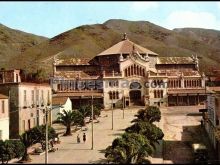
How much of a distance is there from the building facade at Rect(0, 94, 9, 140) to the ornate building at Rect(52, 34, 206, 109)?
1717 inches

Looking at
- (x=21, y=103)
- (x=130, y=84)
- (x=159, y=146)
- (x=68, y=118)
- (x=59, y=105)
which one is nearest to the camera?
(x=159, y=146)

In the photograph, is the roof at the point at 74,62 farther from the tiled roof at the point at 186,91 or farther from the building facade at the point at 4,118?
the building facade at the point at 4,118

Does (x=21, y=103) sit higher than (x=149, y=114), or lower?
higher

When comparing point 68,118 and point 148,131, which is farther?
point 68,118

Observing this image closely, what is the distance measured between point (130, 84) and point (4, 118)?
5117 centimetres

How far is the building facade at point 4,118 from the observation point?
45609mm

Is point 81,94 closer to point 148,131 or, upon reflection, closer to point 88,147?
point 88,147

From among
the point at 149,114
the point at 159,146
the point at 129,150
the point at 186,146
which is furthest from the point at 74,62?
the point at 129,150

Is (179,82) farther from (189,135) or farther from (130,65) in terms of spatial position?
(189,135)

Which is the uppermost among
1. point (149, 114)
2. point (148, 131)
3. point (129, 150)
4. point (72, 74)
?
point (72, 74)

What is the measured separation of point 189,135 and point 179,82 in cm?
Result: 4530

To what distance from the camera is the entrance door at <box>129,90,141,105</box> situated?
95.3 meters

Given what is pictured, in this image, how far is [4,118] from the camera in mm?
46469

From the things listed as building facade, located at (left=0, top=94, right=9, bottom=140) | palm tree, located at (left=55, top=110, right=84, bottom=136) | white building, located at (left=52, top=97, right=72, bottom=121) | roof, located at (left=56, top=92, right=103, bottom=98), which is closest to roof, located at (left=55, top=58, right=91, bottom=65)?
roof, located at (left=56, top=92, right=103, bottom=98)
